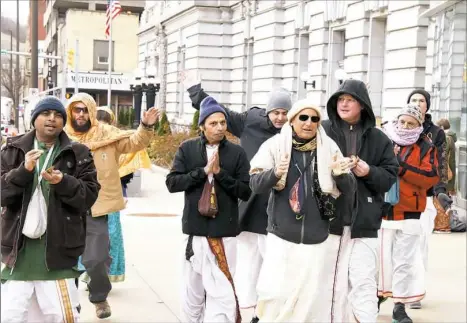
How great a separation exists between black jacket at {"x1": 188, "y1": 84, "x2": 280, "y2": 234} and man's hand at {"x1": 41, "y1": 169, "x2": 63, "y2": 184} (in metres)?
2.26

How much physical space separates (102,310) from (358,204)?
2791 mm

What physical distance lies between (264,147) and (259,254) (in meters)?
1.84

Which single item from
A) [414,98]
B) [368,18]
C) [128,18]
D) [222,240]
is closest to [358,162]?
[222,240]

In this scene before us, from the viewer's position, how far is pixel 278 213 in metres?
5.38

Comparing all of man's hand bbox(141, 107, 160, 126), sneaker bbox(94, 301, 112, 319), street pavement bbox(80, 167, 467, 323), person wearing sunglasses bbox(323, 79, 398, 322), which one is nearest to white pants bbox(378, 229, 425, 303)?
street pavement bbox(80, 167, 467, 323)

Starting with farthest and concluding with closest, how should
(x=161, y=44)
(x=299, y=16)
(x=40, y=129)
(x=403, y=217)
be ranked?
(x=161, y=44)
(x=299, y=16)
(x=403, y=217)
(x=40, y=129)

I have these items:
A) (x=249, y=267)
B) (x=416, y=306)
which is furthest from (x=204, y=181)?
(x=416, y=306)

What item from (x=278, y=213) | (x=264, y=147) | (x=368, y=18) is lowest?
(x=278, y=213)

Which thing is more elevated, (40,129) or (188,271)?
(40,129)

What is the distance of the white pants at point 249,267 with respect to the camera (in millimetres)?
7105

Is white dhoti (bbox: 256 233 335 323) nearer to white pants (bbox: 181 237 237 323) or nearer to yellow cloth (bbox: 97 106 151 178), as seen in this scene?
white pants (bbox: 181 237 237 323)

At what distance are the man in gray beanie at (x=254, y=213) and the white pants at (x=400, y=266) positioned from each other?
42.3 inches

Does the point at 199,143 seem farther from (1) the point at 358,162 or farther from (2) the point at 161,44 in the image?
(2) the point at 161,44

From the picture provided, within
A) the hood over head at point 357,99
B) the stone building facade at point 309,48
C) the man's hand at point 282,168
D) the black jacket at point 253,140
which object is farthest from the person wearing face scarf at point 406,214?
the man's hand at point 282,168
